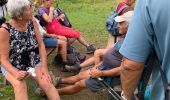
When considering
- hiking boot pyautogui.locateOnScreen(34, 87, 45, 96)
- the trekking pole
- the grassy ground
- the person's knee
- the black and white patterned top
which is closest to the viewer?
the trekking pole

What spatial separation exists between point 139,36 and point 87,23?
670cm

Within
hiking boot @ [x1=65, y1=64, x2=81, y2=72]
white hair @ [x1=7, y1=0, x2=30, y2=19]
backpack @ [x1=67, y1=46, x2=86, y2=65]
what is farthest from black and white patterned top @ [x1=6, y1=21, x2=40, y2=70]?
backpack @ [x1=67, y1=46, x2=86, y2=65]

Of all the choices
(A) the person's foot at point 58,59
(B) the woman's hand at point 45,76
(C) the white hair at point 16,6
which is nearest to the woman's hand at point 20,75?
(B) the woman's hand at point 45,76

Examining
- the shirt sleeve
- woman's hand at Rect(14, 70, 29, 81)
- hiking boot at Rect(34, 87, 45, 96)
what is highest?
the shirt sleeve

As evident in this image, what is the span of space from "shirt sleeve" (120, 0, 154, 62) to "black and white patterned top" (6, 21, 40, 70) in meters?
2.47

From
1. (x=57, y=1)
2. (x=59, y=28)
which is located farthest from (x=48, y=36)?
(x=57, y=1)

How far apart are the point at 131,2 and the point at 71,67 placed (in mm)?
1310

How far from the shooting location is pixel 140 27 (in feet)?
5.21

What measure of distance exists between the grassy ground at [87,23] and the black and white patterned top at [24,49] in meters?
0.65

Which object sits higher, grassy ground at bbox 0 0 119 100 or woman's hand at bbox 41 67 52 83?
woman's hand at bbox 41 67 52 83

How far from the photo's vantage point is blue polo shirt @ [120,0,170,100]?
1.50 meters

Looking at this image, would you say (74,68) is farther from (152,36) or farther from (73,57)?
(152,36)

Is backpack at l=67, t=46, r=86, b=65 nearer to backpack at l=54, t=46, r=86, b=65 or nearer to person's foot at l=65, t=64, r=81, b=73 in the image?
backpack at l=54, t=46, r=86, b=65

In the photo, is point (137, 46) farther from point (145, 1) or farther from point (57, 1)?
point (57, 1)
